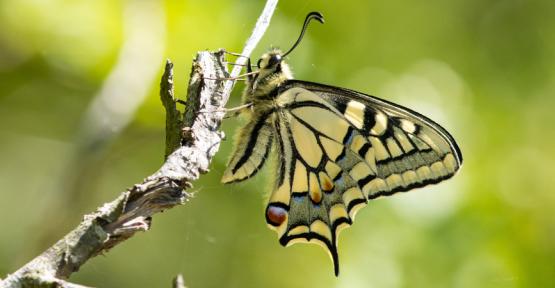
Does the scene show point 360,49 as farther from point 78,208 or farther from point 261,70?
point 78,208

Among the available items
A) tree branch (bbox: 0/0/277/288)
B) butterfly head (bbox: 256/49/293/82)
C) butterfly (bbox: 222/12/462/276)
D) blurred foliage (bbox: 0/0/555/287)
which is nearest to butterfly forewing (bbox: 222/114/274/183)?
butterfly (bbox: 222/12/462/276)

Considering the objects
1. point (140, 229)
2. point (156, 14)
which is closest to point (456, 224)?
point (156, 14)

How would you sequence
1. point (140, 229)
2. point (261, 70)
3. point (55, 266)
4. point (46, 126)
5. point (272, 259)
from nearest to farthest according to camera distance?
point (55, 266)
point (140, 229)
point (261, 70)
point (272, 259)
point (46, 126)

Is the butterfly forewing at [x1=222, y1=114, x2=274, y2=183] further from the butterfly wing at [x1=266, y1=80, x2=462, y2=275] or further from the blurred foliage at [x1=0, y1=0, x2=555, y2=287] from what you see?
the blurred foliage at [x1=0, y1=0, x2=555, y2=287]

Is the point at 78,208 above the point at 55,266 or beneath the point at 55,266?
above

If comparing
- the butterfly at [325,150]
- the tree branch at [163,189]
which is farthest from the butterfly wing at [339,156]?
the tree branch at [163,189]

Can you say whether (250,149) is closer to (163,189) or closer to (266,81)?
(266,81)
